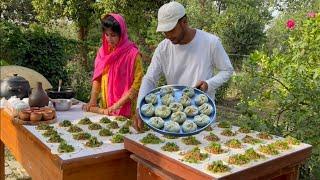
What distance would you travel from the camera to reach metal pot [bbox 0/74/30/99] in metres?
2.59

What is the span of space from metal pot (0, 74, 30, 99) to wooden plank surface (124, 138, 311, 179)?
3.91ft

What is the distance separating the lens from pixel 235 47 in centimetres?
1014

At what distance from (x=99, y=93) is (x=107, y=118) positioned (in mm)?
501

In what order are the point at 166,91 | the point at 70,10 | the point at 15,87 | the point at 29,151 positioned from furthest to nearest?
1. the point at 70,10
2. the point at 15,87
3. the point at 29,151
4. the point at 166,91

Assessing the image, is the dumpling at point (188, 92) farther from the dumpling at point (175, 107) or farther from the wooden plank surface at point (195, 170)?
the wooden plank surface at point (195, 170)

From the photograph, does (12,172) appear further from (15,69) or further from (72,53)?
(72,53)

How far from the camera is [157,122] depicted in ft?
5.80

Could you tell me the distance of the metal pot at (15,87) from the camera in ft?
8.50

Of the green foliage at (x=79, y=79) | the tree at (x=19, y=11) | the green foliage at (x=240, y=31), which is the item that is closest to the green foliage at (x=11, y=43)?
the green foliage at (x=79, y=79)

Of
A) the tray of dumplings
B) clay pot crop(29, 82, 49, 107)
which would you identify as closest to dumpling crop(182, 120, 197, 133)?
the tray of dumplings

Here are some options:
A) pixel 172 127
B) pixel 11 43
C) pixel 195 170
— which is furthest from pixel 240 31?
pixel 195 170

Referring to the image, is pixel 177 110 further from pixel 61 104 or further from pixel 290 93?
pixel 290 93

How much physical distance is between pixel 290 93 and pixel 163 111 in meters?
1.47

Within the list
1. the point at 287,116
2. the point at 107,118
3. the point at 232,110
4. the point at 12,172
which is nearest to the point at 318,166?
the point at 287,116
